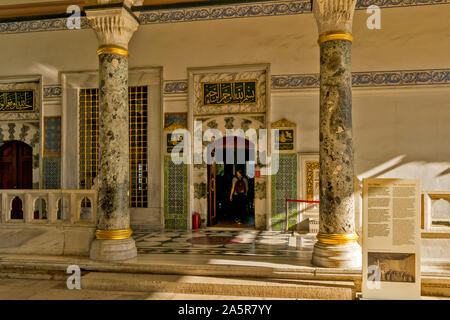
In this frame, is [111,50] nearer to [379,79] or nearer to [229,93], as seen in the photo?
[229,93]

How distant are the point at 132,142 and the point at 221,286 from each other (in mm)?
4130

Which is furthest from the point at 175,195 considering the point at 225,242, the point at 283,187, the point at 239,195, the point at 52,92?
the point at 52,92

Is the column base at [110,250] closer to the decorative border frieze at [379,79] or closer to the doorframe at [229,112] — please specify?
the doorframe at [229,112]

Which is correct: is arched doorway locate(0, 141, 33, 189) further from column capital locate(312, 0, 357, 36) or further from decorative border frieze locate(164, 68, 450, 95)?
column capital locate(312, 0, 357, 36)

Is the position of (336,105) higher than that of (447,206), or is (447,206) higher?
(336,105)

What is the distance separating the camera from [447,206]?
239 inches

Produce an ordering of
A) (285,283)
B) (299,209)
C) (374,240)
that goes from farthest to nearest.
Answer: (299,209), (285,283), (374,240)

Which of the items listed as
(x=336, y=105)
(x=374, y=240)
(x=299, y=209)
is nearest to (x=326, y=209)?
(x=374, y=240)

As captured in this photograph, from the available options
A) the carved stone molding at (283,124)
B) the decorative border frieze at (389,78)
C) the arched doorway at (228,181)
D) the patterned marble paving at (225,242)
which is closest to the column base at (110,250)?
the patterned marble paving at (225,242)

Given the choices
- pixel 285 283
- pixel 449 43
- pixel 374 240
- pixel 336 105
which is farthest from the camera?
pixel 449 43

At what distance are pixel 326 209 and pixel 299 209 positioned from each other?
254cm

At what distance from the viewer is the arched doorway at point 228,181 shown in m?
6.83

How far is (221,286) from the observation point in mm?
3648
